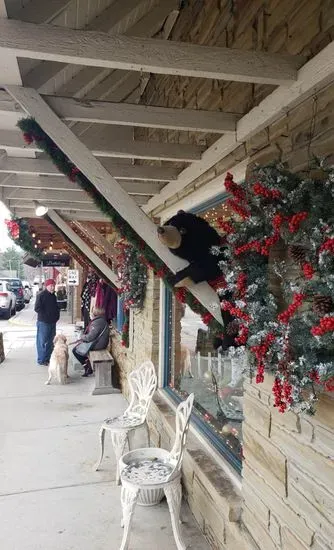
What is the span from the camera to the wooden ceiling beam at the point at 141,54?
5.90ft

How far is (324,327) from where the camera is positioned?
1439mm

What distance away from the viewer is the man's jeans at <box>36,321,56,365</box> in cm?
917

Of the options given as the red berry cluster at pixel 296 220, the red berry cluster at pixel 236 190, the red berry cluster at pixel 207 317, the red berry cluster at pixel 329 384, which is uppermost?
the red berry cluster at pixel 236 190

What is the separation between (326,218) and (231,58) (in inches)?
33.9

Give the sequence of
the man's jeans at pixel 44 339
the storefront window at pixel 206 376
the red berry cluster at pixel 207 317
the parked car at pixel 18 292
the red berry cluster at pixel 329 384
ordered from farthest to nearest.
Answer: the parked car at pixel 18 292 → the man's jeans at pixel 44 339 → the storefront window at pixel 206 376 → the red berry cluster at pixel 207 317 → the red berry cluster at pixel 329 384

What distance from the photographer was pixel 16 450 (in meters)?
4.63

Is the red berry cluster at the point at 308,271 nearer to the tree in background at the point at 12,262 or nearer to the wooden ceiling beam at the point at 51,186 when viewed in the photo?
the wooden ceiling beam at the point at 51,186

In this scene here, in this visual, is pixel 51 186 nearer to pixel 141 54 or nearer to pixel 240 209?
pixel 141 54

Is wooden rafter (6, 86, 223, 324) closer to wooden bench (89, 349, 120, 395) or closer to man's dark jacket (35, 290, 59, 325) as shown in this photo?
wooden bench (89, 349, 120, 395)

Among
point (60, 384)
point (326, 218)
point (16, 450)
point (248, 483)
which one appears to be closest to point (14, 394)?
point (60, 384)

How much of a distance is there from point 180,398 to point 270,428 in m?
2.45

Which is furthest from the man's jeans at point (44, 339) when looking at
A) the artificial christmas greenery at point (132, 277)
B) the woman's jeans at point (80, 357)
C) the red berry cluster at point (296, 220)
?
the red berry cluster at point (296, 220)

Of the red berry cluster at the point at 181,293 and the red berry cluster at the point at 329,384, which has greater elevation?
the red berry cluster at the point at 181,293

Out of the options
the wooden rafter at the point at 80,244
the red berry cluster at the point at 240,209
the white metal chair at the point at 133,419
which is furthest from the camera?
the wooden rafter at the point at 80,244
